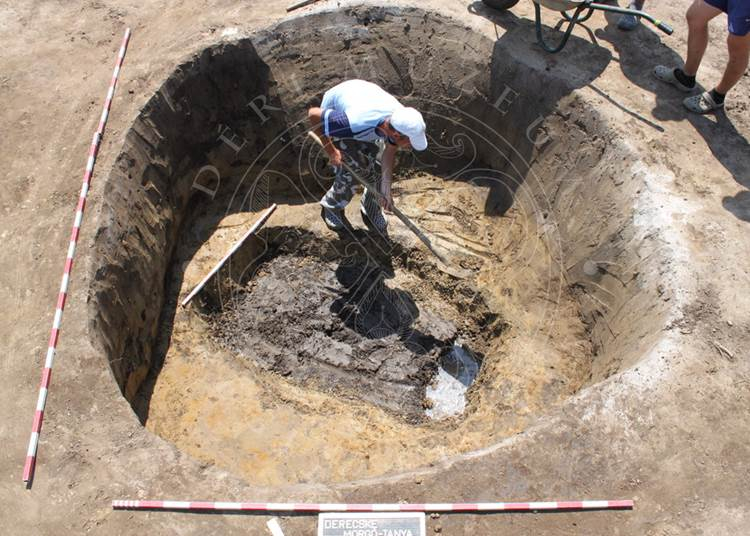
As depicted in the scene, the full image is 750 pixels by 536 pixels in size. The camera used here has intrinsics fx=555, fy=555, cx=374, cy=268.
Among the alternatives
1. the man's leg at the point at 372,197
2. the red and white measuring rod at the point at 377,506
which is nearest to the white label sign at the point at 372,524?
the red and white measuring rod at the point at 377,506

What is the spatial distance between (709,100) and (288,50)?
4914 millimetres

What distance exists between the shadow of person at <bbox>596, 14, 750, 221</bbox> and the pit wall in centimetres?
→ 88

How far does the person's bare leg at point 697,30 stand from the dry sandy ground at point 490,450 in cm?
41

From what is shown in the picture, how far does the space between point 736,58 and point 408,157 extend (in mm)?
3754

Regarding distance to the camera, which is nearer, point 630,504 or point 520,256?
point 630,504

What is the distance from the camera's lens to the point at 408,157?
7.40 meters

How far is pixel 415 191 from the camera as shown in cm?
733

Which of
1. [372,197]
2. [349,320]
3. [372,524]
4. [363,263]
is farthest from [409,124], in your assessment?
[372,524]

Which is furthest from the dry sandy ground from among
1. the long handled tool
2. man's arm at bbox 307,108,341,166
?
man's arm at bbox 307,108,341,166

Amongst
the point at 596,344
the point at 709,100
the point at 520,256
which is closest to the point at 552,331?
the point at 596,344

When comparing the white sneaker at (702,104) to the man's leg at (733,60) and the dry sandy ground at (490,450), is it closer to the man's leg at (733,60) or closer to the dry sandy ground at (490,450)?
the man's leg at (733,60)

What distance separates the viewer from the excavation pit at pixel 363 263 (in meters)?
5.29

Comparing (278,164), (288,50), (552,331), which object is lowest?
(552,331)

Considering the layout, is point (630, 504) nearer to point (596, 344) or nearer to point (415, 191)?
point (596, 344)
